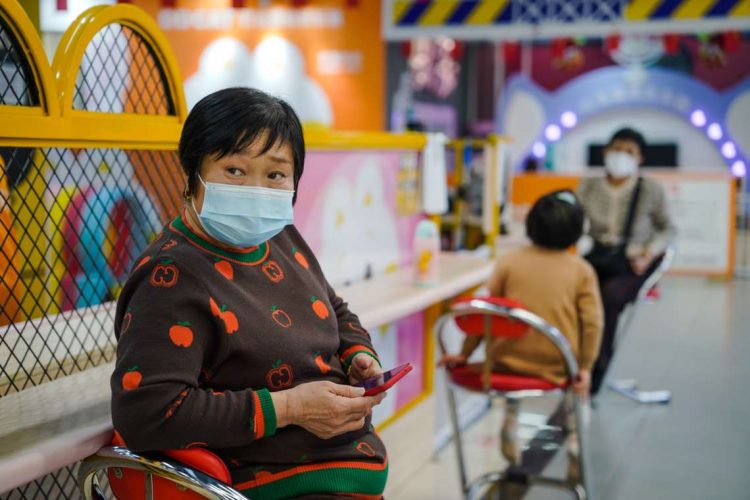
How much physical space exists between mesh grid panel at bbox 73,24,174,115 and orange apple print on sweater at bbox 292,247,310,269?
0.54 meters

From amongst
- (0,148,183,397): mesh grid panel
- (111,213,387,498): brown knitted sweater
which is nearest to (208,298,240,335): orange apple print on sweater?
(111,213,387,498): brown knitted sweater

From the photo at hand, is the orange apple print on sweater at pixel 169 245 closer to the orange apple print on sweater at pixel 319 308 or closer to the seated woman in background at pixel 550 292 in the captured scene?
the orange apple print on sweater at pixel 319 308

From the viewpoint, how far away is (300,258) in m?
1.75

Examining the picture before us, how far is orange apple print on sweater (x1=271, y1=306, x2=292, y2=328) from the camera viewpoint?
1557 mm

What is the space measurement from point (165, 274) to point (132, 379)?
179mm

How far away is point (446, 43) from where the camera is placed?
46.1ft

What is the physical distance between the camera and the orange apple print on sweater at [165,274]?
1.44 metres

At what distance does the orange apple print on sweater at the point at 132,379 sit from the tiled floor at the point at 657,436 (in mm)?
2145

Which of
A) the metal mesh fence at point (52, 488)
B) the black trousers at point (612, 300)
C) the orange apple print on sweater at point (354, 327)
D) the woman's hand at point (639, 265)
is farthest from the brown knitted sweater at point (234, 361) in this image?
the woman's hand at point (639, 265)

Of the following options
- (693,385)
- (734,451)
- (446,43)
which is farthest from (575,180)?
(734,451)

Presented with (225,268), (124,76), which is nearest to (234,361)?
(225,268)

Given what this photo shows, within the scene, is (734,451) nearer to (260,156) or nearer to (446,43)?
(260,156)

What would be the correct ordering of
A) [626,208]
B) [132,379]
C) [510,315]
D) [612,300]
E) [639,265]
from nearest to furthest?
[132,379]
[510,315]
[612,300]
[639,265]
[626,208]

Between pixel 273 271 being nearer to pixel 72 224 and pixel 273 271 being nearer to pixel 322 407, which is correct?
pixel 322 407
